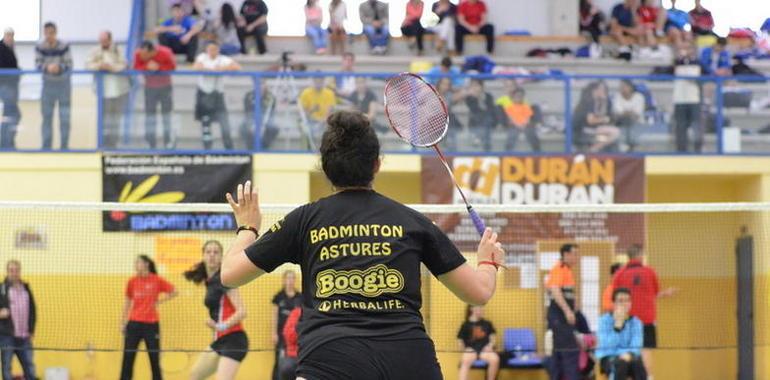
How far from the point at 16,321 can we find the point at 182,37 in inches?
281

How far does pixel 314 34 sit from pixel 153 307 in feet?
26.3

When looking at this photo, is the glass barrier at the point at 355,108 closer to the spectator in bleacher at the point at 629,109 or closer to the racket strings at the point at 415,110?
the spectator in bleacher at the point at 629,109

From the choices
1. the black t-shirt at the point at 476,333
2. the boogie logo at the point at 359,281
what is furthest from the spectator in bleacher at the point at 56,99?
the boogie logo at the point at 359,281

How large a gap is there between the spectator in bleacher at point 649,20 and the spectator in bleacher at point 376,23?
4.50 meters

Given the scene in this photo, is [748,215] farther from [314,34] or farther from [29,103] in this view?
[29,103]

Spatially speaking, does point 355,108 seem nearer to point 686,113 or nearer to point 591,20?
point 686,113

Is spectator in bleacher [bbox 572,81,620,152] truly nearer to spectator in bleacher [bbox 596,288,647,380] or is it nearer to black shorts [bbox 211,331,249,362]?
spectator in bleacher [bbox 596,288,647,380]

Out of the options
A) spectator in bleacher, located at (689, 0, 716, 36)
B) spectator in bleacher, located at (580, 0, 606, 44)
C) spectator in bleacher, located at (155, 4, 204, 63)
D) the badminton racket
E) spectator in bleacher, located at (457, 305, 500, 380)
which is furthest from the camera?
spectator in bleacher, located at (580, 0, 606, 44)

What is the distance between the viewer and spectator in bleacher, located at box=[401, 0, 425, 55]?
22750mm

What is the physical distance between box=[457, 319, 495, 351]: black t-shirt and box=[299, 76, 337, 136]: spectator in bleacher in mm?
3522

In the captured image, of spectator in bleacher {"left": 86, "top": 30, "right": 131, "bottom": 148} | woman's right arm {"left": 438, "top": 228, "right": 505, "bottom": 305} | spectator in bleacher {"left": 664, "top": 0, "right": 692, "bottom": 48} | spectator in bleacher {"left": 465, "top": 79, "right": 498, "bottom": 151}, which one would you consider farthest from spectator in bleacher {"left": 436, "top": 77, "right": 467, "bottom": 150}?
woman's right arm {"left": 438, "top": 228, "right": 505, "bottom": 305}

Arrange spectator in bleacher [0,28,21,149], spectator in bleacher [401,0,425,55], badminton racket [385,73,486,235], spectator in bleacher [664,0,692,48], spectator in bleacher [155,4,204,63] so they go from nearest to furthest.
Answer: badminton racket [385,73,486,235]
spectator in bleacher [0,28,21,149]
spectator in bleacher [155,4,204,63]
spectator in bleacher [401,0,425,55]
spectator in bleacher [664,0,692,48]

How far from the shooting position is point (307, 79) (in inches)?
730

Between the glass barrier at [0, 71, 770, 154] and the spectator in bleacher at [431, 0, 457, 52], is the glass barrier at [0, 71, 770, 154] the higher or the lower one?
the lower one
